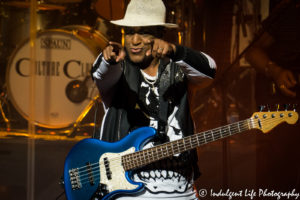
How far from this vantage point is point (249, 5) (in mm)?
4305

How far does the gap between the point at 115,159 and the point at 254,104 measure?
8.10 ft

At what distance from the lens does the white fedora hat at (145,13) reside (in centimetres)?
228

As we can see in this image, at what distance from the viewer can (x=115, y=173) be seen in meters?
2.18

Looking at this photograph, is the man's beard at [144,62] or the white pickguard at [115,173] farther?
the man's beard at [144,62]

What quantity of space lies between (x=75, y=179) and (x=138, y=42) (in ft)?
2.84

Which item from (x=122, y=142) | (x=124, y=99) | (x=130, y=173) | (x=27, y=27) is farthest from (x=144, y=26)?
(x=27, y=27)

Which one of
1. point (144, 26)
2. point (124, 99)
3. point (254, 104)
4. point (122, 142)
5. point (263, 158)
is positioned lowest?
point (263, 158)

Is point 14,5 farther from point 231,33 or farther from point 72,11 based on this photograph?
point 231,33

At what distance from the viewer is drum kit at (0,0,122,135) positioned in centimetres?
499

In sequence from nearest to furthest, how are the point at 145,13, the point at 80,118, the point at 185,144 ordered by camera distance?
1. the point at 185,144
2. the point at 145,13
3. the point at 80,118

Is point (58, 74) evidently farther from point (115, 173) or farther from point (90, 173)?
point (115, 173)
